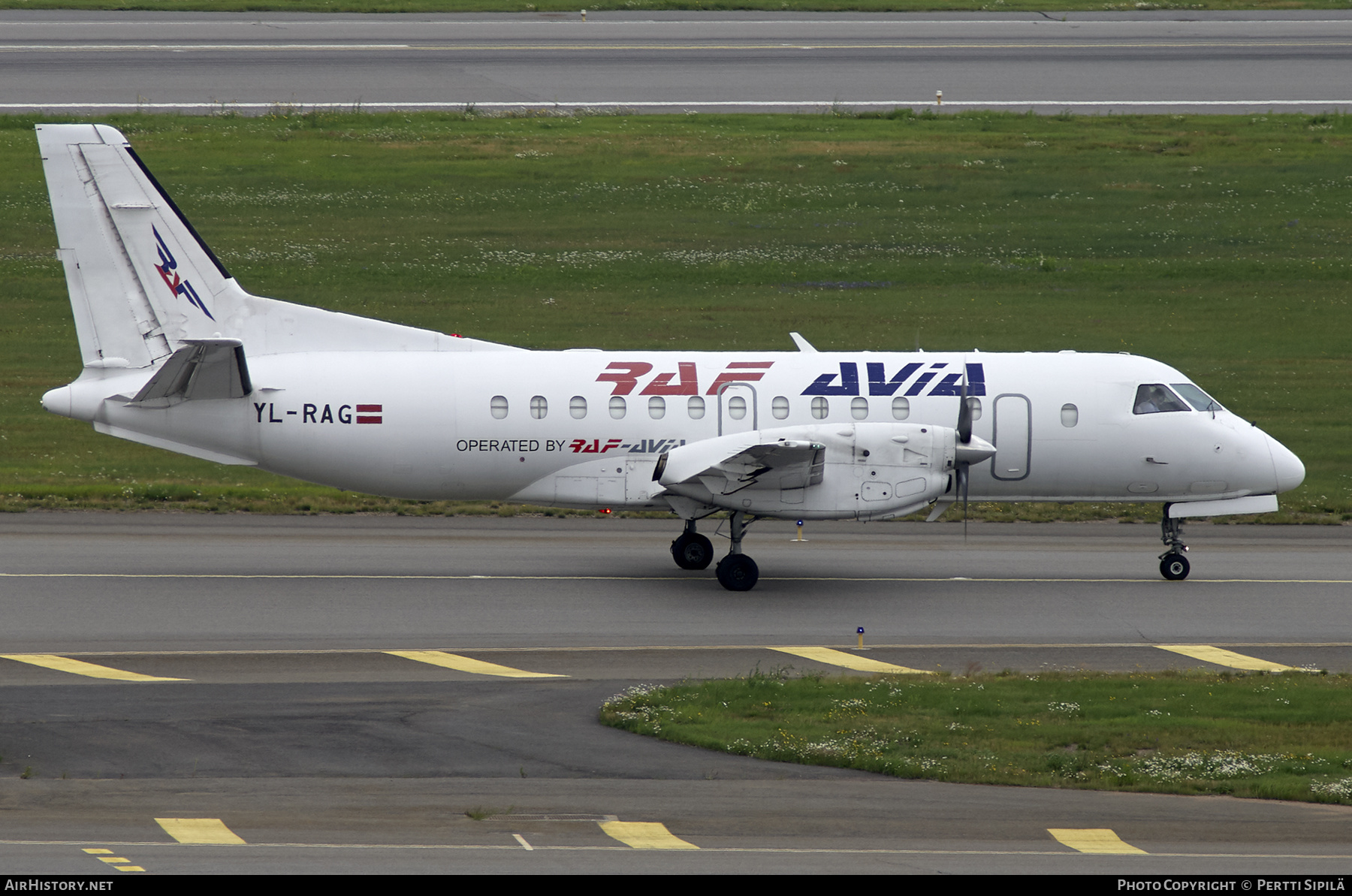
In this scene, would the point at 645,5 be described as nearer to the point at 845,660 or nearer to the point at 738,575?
the point at 738,575

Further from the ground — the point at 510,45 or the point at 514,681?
the point at 510,45

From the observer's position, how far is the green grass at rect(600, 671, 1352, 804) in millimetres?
14273

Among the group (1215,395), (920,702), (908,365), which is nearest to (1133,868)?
(920,702)

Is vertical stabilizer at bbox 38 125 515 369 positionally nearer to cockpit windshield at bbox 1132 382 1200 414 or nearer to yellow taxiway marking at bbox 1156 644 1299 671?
Answer: cockpit windshield at bbox 1132 382 1200 414

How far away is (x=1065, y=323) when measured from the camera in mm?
40281

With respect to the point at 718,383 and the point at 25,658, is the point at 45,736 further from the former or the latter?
the point at 718,383

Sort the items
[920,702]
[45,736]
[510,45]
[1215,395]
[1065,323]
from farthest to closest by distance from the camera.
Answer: [510,45]
[1065,323]
[1215,395]
[920,702]
[45,736]

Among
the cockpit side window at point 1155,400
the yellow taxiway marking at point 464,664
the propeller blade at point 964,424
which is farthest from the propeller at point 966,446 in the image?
the yellow taxiway marking at point 464,664

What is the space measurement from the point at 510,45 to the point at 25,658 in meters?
44.8

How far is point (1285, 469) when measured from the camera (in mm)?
23500

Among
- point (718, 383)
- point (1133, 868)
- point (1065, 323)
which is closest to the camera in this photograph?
point (1133, 868)

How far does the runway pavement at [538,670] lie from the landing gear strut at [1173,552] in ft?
1.10

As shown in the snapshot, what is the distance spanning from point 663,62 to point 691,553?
3690 centimetres

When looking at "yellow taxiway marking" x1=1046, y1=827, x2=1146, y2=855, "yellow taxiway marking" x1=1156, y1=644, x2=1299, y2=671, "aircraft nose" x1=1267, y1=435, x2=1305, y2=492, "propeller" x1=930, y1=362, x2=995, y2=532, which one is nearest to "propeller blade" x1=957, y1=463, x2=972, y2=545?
"propeller" x1=930, y1=362, x2=995, y2=532
